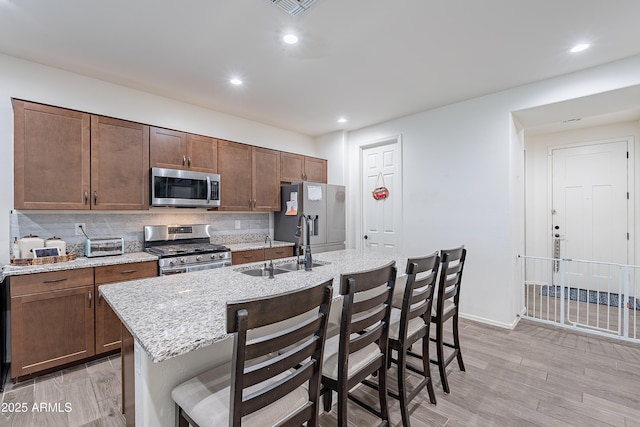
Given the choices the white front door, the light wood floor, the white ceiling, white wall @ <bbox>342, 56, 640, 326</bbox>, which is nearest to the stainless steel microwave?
the white ceiling

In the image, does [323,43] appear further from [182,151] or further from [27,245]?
[27,245]

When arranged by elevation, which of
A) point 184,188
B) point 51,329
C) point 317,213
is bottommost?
point 51,329

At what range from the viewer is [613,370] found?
2.46 m

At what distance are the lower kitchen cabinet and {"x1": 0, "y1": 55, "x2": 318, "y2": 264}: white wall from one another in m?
0.65

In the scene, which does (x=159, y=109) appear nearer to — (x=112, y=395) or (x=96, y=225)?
(x=96, y=225)

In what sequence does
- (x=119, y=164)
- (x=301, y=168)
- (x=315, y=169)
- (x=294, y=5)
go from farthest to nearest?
(x=315, y=169), (x=301, y=168), (x=119, y=164), (x=294, y=5)

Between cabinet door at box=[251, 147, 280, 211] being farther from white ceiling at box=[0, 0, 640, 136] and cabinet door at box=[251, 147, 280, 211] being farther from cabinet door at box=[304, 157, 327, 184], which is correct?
white ceiling at box=[0, 0, 640, 136]

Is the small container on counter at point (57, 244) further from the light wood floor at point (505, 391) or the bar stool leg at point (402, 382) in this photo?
the bar stool leg at point (402, 382)

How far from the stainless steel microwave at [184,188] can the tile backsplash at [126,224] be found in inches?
15.9

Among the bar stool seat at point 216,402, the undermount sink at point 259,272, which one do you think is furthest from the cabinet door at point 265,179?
the bar stool seat at point 216,402

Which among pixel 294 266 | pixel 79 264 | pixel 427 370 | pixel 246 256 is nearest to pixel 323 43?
pixel 294 266

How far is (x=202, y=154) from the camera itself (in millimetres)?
3570

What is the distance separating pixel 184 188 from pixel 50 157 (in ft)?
3.72

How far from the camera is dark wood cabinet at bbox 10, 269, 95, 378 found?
2.25 metres
